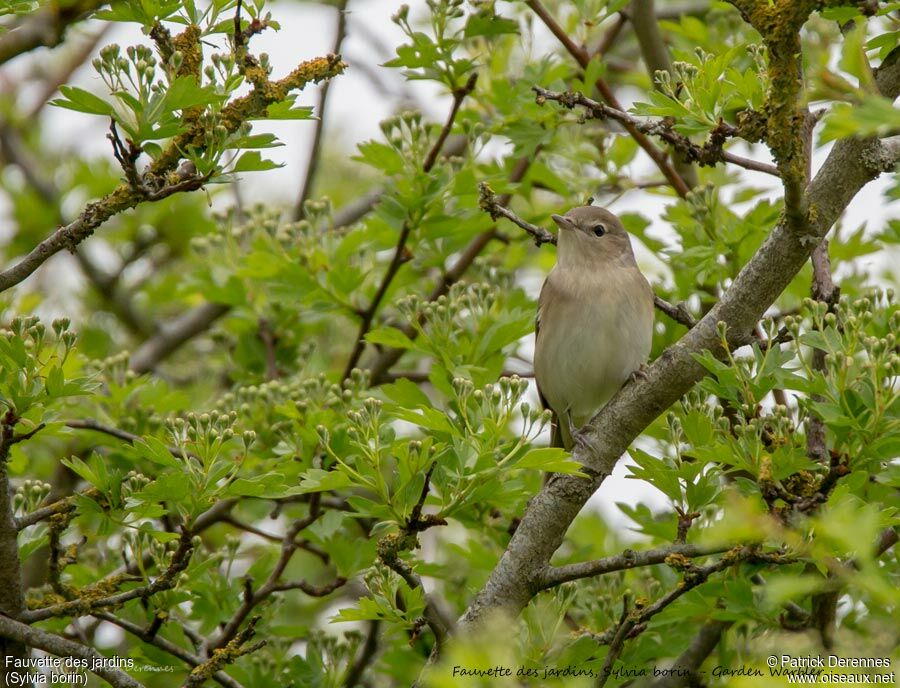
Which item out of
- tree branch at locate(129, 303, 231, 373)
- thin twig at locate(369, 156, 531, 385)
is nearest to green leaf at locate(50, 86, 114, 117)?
thin twig at locate(369, 156, 531, 385)

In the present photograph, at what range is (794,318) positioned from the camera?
3559 millimetres

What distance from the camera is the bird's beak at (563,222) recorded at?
5.68 meters

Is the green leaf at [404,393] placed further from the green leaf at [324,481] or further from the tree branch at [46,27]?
the tree branch at [46,27]

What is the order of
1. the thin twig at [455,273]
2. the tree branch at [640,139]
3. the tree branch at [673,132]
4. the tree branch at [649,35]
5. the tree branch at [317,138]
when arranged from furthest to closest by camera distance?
the thin twig at [455,273], the tree branch at [649,35], the tree branch at [317,138], the tree branch at [640,139], the tree branch at [673,132]

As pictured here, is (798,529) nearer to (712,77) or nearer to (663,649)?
(663,649)

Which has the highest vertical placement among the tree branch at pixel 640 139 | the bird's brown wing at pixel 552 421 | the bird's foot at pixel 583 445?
the tree branch at pixel 640 139

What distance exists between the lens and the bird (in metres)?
5.69

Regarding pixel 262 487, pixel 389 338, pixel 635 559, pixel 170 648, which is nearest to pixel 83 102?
pixel 262 487

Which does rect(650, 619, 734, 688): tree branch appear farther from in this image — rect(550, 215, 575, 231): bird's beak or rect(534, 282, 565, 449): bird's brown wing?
rect(550, 215, 575, 231): bird's beak

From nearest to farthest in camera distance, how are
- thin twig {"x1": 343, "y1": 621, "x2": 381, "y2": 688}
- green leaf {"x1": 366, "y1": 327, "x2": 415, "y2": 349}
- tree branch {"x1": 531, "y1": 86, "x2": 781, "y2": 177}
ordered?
tree branch {"x1": 531, "y1": 86, "x2": 781, "y2": 177} < green leaf {"x1": 366, "y1": 327, "x2": 415, "y2": 349} < thin twig {"x1": 343, "y1": 621, "x2": 381, "y2": 688}

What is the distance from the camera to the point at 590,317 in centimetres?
590

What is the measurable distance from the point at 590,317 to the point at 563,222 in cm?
57

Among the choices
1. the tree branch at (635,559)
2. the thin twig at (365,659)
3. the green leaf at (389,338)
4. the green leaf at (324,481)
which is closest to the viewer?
the green leaf at (324,481)

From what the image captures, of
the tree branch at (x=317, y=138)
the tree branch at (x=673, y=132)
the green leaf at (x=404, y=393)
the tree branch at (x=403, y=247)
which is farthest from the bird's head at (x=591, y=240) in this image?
the green leaf at (x=404, y=393)
